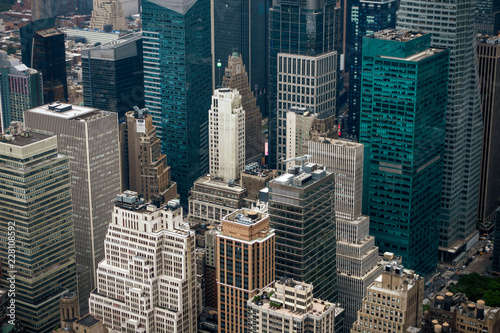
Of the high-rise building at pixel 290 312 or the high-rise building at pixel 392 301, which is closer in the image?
the high-rise building at pixel 290 312

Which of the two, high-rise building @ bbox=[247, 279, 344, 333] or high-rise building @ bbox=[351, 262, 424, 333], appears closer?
high-rise building @ bbox=[247, 279, 344, 333]

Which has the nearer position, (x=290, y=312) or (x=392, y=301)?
(x=290, y=312)

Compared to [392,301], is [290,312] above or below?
below

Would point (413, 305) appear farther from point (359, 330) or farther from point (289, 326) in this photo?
point (289, 326)

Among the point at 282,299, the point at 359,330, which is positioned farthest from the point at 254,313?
the point at 359,330
